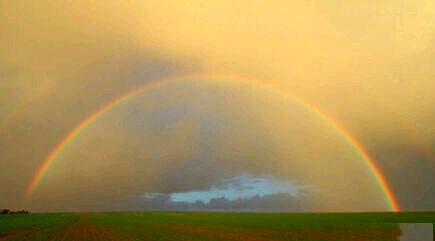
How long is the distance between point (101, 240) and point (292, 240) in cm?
1975

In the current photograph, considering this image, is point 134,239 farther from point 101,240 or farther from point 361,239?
point 361,239

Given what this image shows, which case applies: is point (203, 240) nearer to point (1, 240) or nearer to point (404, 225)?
point (1, 240)

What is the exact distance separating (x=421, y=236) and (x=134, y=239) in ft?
108

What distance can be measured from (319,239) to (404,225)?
1121 inches

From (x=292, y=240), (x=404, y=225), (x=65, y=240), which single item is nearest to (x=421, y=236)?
(x=404, y=225)

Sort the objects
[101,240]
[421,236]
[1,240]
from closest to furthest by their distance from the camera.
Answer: [421,236]
[101,240]
[1,240]

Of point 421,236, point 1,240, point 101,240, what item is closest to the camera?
point 421,236

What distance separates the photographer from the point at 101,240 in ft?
142

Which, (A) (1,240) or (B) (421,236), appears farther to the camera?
(A) (1,240)

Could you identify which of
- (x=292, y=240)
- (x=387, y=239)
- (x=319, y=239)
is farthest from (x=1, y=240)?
(x=387, y=239)

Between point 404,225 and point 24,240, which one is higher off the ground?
point 404,225

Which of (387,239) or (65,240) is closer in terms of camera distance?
(65,240)

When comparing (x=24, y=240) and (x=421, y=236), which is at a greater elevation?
(x=421, y=236)

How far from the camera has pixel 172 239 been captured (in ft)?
148
